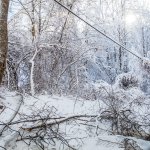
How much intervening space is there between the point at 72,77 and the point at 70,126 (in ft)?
19.3

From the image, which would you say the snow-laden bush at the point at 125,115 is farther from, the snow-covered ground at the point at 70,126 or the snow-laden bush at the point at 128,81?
the snow-laden bush at the point at 128,81

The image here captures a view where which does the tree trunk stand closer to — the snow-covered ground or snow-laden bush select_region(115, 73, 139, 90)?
the snow-covered ground

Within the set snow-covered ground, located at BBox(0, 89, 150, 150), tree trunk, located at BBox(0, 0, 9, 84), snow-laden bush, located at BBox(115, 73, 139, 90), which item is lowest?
snow-covered ground, located at BBox(0, 89, 150, 150)

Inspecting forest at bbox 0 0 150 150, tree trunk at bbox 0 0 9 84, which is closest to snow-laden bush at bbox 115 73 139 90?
forest at bbox 0 0 150 150

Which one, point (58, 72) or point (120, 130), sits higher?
point (58, 72)

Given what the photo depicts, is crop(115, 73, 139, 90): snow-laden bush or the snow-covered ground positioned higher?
crop(115, 73, 139, 90): snow-laden bush

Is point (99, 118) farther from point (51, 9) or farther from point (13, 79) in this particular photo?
point (51, 9)

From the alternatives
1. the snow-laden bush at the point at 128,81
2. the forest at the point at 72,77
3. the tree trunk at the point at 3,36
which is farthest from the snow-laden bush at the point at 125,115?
the snow-laden bush at the point at 128,81

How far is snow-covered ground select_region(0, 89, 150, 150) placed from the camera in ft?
14.3

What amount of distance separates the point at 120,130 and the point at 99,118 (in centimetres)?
42

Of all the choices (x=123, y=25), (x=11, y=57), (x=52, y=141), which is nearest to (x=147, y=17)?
(x=123, y=25)

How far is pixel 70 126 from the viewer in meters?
4.98

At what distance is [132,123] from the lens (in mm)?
5223

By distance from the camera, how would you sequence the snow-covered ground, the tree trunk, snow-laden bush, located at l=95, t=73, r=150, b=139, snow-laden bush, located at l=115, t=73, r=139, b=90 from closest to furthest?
1. the snow-covered ground
2. the tree trunk
3. snow-laden bush, located at l=95, t=73, r=150, b=139
4. snow-laden bush, located at l=115, t=73, r=139, b=90
